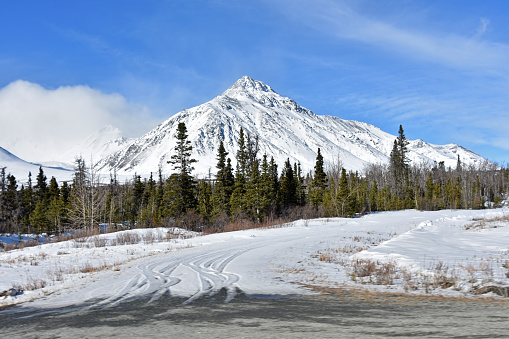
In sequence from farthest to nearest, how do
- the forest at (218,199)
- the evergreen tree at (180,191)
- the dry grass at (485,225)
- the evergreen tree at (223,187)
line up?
the evergreen tree at (223,187), the evergreen tree at (180,191), the forest at (218,199), the dry grass at (485,225)

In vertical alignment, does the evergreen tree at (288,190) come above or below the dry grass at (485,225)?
above

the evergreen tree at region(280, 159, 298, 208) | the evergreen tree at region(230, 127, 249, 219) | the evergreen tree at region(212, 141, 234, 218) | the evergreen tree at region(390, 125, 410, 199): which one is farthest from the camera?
the evergreen tree at region(390, 125, 410, 199)

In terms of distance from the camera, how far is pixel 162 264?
1173cm

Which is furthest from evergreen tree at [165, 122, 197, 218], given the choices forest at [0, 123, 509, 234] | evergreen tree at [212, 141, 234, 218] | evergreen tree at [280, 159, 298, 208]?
evergreen tree at [280, 159, 298, 208]

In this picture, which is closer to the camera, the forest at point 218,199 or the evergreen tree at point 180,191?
the forest at point 218,199

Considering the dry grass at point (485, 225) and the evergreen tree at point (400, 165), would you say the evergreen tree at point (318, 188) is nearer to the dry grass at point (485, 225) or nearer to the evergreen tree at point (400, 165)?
the evergreen tree at point (400, 165)

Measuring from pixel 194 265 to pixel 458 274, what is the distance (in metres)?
7.34

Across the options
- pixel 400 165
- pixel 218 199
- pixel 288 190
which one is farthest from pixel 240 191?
pixel 400 165

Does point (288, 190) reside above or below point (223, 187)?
below

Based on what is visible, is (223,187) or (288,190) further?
(288,190)

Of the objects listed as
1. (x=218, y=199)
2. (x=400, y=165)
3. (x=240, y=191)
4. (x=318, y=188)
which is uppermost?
(x=400, y=165)

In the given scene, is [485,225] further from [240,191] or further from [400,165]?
[400,165]

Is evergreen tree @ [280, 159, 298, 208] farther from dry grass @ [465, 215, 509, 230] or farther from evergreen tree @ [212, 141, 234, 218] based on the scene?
dry grass @ [465, 215, 509, 230]

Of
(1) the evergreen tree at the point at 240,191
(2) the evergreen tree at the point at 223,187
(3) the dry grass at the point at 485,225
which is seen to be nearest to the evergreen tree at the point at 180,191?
(1) the evergreen tree at the point at 240,191
